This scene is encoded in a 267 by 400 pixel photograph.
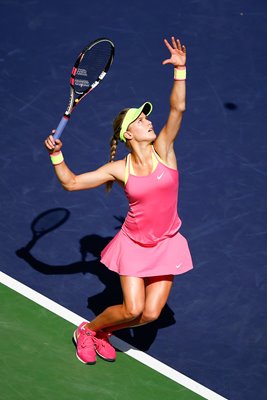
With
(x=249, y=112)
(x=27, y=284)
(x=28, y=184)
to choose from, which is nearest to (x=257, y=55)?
(x=249, y=112)

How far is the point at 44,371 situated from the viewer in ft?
33.6

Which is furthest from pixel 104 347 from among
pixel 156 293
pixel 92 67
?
pixel 92 67

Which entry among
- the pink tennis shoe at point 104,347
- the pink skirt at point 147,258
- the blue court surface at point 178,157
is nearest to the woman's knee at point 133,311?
the pink skirt at point 147,258

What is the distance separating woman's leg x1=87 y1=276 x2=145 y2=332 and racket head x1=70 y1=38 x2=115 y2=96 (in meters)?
1.86

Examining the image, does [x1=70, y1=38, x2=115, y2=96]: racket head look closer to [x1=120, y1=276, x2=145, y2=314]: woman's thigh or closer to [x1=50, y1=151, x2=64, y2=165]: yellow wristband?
[x1=50, y1=151, x2=64, y2=165]: yellow wristband

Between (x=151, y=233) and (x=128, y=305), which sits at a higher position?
(x=151, y=233)

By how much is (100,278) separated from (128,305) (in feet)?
5.17

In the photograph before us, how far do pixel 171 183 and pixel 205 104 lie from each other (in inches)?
161

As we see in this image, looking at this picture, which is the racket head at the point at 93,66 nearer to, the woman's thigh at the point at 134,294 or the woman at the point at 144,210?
the woman at the point at 144,210

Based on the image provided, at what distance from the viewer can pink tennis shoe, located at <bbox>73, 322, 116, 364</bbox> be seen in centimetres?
1047

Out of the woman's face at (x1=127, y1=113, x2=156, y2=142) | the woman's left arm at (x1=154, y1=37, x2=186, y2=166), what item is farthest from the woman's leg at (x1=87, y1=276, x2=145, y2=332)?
the woman's face at (x1=127, y1=113, x2=156, y2=142)

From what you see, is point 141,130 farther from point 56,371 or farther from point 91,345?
point 56,371

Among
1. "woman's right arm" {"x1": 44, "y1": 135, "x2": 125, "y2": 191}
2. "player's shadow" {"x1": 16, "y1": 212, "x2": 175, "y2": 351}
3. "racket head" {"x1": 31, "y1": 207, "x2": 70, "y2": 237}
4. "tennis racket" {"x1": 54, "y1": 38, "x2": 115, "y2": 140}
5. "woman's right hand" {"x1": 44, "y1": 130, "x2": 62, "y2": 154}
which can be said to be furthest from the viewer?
"racket head" {"x1": 31, "y1": 207, "x2": 70, "y2": 237}

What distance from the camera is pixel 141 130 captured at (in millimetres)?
10078
